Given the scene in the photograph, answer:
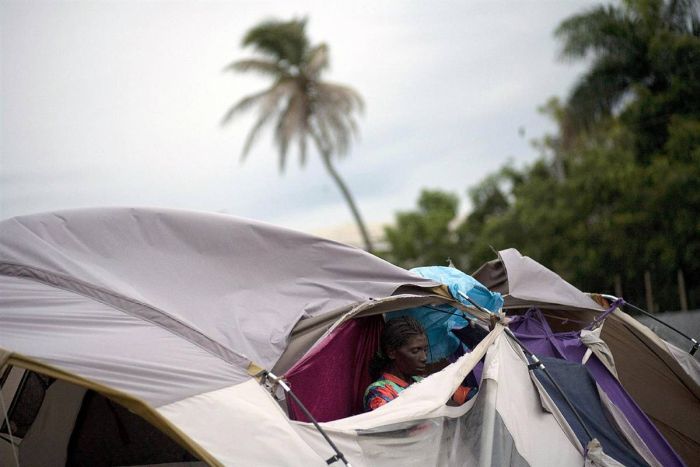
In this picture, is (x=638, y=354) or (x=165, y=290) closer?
(x=165, y=290)

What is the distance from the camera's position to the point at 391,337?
509 cm

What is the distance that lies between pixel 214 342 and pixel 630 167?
585 inches

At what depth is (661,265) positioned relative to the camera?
16.1 meters

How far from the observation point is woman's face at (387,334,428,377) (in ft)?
16.5

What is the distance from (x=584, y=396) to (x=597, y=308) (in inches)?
40.6

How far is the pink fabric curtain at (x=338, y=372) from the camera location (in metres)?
4.75

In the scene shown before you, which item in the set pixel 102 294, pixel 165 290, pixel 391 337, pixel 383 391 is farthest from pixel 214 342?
pixel 391 337

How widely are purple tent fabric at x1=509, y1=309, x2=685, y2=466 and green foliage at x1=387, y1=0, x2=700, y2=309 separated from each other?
11.3 m

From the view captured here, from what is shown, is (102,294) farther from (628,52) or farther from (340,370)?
(628,52)

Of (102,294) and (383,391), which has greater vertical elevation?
(102,294)

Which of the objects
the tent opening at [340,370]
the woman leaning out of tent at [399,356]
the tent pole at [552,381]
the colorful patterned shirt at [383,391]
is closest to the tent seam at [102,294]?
the tent opening at [340,370]

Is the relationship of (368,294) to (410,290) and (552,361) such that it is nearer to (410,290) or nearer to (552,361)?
(410,290)

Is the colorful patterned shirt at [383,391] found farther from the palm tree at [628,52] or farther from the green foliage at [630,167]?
the palm tree at [628,52]

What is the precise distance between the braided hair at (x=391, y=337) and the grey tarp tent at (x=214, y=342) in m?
0.27
